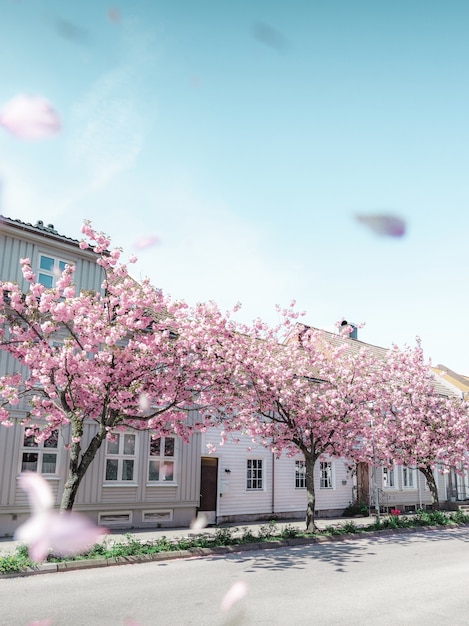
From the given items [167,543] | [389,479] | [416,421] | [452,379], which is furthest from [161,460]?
[452,379]

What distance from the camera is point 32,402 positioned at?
13148mm

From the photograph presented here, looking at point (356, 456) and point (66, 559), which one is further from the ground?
point (356, 456)

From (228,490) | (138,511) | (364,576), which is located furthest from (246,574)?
(228,490)

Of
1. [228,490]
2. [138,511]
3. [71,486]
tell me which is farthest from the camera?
[228,490]

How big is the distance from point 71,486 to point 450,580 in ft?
27.2

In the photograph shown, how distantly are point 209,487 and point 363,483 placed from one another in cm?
1034

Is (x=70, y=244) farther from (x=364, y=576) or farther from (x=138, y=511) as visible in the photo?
(x=364, y=576)

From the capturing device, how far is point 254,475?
76.8ft

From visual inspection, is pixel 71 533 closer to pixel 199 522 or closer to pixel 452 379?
pixel 199 522

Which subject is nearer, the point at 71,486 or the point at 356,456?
the point at 71,486

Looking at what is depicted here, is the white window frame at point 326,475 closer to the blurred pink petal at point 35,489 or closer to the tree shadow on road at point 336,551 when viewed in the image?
the tree shadow on road at point 336,551

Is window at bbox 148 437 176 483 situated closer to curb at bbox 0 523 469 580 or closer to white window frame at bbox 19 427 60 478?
white window frame at bbox 19 427 60 478

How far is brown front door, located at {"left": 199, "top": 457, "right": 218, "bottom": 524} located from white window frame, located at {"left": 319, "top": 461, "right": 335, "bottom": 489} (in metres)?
6.59

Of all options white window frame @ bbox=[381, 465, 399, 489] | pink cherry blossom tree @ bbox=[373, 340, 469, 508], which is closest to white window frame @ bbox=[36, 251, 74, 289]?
pink cherry blossom tree @ bbox=[373, 340, 469, 508]
